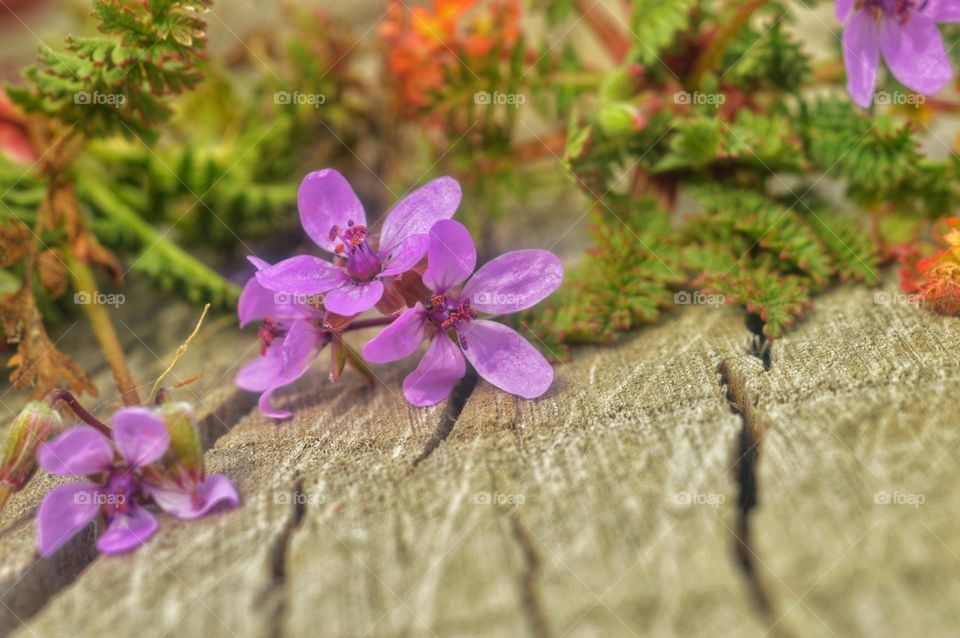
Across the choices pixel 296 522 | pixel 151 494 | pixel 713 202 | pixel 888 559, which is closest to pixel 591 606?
pixel 888 559

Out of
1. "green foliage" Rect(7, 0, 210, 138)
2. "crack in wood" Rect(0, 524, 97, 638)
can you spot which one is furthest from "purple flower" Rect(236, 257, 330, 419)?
"green foliage" Rect(7, 0, 210, 138)

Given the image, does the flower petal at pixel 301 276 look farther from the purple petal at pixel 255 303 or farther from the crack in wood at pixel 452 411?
the crack in wood at pixel 452 411

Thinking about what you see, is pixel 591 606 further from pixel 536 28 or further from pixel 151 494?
pixel 536 28

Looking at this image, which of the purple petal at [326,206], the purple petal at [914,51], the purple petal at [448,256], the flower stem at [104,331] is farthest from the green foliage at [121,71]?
the purple petal at [914,51]

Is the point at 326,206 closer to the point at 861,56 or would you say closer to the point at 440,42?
the point at 440,42

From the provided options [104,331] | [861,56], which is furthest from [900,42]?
[104,331]
